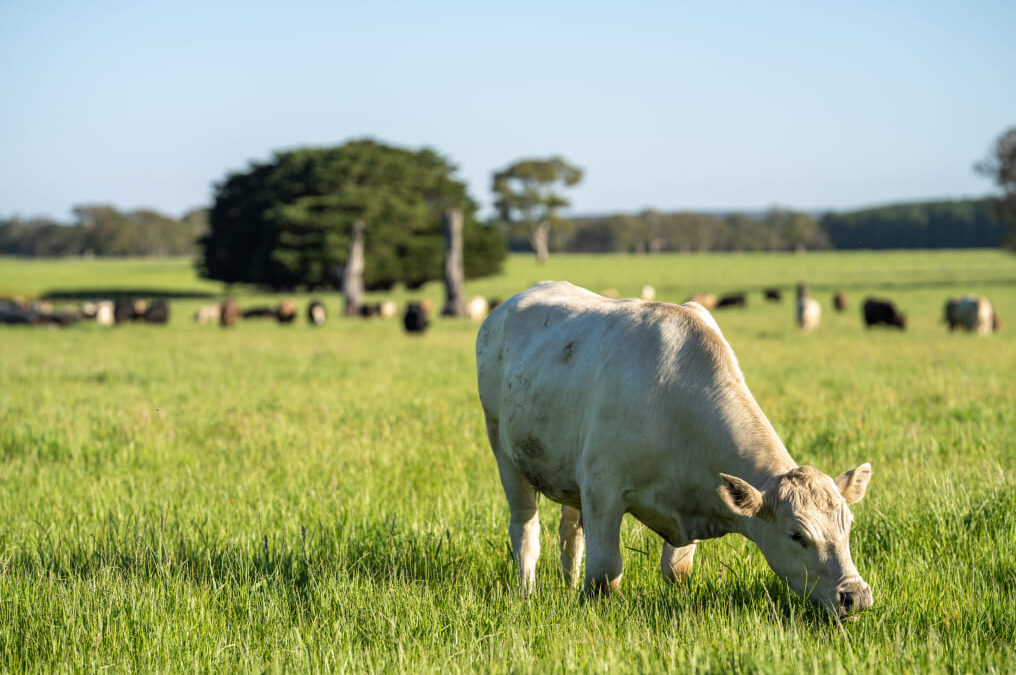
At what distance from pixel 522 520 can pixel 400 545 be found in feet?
2.52

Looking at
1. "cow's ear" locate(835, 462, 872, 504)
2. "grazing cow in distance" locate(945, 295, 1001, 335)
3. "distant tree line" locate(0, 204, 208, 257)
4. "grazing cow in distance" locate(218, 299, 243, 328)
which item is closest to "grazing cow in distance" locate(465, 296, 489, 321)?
"grazing cow in distance" locate(218, 299, 243, 328)

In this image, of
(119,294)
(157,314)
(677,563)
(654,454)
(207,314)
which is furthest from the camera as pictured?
(119,294)

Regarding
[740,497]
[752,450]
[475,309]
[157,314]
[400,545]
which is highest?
[752,450]

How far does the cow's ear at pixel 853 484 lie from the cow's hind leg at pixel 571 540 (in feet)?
5.25

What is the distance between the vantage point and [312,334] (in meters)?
25.5

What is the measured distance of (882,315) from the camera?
28312mm

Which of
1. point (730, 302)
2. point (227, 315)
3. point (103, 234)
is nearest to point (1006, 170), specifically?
point (730, 302)

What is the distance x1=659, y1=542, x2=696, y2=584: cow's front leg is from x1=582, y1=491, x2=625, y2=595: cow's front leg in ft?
1.36

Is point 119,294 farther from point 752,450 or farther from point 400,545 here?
point 752,450

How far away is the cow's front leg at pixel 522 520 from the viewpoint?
4.77m

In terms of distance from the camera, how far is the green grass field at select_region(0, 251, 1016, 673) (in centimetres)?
348

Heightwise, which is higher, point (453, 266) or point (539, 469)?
point (453, 266)

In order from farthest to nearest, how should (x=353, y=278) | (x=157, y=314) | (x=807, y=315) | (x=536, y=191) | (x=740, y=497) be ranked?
(x=536, y=191), (x=353, y=278), (x=157, y=314), (x=807, y=315), (x=740, y=497)

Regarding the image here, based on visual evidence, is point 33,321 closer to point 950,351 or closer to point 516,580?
point 950,351
